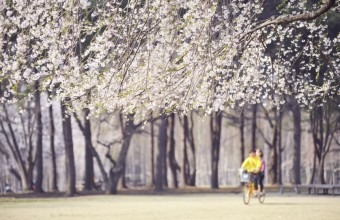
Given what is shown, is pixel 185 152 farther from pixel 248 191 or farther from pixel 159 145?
pixel 248 191

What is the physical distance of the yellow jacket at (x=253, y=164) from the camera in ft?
88.8

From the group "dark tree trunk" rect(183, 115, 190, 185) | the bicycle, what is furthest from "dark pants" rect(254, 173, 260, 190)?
"dark tree trunk" rect(183, 115, 190, 185)

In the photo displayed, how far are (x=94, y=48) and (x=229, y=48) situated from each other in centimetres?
275

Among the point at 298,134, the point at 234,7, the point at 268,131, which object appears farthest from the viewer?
the point at 268,131

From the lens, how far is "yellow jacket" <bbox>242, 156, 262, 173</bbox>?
2706 centimetres

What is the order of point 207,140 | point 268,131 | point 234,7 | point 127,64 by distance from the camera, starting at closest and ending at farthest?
point 127,64 < point 234,7 < point 268,131 < point 207,140

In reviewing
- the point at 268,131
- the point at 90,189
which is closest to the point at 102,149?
the point at 268,131

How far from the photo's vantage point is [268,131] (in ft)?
246

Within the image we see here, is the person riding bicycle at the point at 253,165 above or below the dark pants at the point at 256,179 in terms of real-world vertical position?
above

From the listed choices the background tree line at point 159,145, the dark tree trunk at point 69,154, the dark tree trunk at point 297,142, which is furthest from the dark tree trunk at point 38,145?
the dark tree trunk at point 297,142

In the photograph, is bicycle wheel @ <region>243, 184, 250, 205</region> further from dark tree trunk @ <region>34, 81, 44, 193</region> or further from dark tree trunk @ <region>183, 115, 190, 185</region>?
dark tree trunk @ <region>183, 115, 190, 185</region>

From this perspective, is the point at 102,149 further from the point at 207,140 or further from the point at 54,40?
the point at 54,40

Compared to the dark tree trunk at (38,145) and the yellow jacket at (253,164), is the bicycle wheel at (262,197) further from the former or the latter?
the dark tree trunk at (38,145)

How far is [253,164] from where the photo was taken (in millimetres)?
27219
